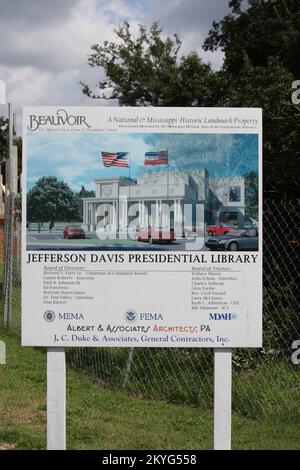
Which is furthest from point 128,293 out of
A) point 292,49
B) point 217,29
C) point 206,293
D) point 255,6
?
point 217,29

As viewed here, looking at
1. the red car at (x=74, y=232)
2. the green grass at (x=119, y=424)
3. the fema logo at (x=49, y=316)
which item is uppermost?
the red car at (x=74, y=232)

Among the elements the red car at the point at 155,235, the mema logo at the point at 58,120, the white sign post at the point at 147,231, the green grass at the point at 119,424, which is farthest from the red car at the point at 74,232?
the green grass at the point at 119,424

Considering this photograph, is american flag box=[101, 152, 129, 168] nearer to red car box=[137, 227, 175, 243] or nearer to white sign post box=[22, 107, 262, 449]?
white sign post box=[22, 107, 262, 449]

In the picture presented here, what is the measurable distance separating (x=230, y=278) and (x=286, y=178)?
173 inches

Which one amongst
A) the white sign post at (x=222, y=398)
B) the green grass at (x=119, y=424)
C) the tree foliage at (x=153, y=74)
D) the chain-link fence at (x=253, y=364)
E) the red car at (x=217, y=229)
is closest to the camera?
the red car at (x=217, y=229)

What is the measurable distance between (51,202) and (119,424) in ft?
7.48

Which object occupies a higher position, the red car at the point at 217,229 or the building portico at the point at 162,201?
the building portico at the point at 162,201

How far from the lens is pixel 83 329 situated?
445cm

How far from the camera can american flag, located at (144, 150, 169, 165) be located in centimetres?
442

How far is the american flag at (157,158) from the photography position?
14.5 ft

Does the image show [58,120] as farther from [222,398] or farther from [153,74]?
[153,74]

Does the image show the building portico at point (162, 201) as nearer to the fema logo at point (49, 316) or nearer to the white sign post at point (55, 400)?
the fema logo at point (49, 316)

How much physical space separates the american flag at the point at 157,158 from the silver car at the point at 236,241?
574mm

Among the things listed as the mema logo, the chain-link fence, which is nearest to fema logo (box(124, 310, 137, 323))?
the mema logo
